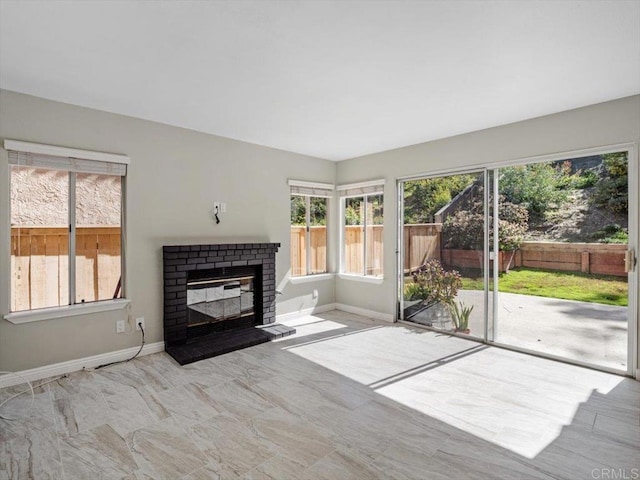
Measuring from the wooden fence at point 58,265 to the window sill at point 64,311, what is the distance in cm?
7

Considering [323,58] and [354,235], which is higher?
[323,58]

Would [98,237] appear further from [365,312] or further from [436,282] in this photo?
[436,282]

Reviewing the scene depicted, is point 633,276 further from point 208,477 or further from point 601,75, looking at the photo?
point 208,477

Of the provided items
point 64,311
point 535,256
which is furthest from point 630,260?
point 64,311

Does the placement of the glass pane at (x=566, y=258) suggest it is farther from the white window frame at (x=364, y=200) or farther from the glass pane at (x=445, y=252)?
the white window frame at (x=364, y=200)

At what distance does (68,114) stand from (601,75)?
14.7 ft

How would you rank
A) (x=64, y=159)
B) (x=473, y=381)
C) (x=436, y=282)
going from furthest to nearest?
(x=436, y=282) < (x=64, y=159) < (x=473, y=381)

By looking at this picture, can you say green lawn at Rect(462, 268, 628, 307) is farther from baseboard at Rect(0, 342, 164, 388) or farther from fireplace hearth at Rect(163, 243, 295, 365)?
baseboard at Rect(0, 342, 164, 388)

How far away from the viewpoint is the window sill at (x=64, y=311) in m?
2.91

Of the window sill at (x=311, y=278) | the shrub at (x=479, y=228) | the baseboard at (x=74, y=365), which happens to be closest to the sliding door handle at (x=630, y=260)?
the shrub at (x=479, y=228)

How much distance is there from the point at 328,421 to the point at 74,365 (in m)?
2.46

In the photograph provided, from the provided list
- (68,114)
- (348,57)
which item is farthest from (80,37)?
(348,57)

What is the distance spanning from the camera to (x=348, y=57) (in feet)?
7.62

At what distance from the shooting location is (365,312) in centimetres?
523
